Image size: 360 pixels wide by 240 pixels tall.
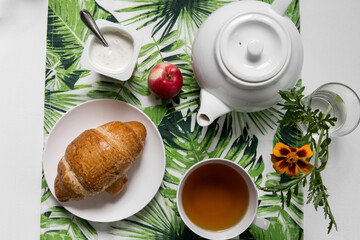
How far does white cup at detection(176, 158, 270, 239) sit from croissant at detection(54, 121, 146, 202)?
0.46ft

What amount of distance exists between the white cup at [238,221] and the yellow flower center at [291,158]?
12 cm

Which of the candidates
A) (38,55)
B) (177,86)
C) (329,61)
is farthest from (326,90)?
(38,55)

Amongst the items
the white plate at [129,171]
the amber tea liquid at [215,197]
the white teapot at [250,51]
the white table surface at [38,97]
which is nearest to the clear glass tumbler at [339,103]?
the white table surface at [38,97]

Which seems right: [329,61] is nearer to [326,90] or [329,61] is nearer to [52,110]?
[326,90]

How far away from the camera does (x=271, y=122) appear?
37.9 inches

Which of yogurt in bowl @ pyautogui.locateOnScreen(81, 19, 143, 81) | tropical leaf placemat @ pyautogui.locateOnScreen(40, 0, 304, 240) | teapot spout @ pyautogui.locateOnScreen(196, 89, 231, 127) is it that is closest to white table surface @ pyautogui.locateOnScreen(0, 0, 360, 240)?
tropical leaf placemat @ pyautogui.locateOnScreen(40, 0, 304, 240)

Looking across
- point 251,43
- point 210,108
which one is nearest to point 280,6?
point 251,43

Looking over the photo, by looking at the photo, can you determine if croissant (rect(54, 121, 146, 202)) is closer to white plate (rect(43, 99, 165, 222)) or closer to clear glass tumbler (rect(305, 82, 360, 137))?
white plate (rect(43, 99, 165, 222))

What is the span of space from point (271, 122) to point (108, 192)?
1.46 feet

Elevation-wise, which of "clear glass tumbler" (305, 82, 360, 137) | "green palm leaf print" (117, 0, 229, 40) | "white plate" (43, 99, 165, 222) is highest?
"green palm leaf print" (117, 0, 229, 40)

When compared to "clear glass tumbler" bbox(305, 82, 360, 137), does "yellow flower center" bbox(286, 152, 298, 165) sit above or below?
below

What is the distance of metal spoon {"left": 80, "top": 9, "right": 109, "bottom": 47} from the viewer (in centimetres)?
81

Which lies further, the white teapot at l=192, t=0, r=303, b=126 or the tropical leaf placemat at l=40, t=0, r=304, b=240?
the tropical leaf placemat at l=40, t=0, r=304, b=240

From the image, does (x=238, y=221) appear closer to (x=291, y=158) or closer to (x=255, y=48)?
(x=291, y=158)
